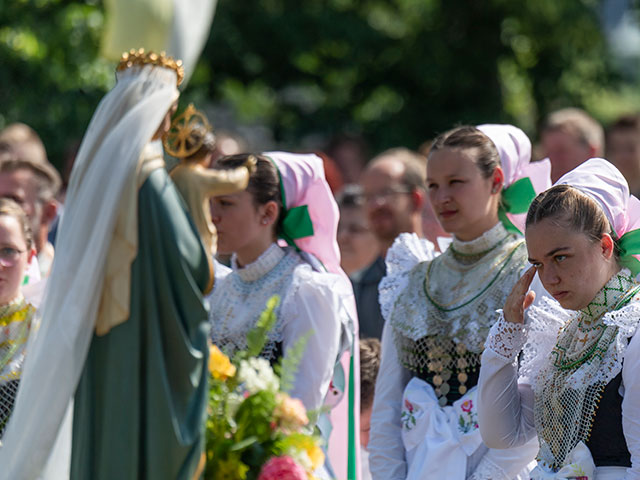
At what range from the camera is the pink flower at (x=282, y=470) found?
3107mm

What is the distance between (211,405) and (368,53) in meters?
8.72

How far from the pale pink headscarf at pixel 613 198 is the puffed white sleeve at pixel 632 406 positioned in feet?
1.27

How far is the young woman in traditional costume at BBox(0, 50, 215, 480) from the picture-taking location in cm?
313

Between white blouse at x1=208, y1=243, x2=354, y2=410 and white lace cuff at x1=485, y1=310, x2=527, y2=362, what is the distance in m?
0.78

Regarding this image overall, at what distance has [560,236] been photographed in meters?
3.71

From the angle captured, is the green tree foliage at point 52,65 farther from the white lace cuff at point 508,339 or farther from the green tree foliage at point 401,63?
the white lace cuff at point 508,339

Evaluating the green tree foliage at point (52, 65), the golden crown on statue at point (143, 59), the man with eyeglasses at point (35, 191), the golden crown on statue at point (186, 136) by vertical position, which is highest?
the green tree foliage at point (52, 65)

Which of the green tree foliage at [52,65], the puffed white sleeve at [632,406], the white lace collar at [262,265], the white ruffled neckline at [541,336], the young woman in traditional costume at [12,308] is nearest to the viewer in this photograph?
the puffed white sleeve at [632,406]

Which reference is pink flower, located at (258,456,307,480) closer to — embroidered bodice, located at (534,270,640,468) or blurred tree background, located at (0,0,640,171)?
embroidered bodice, located at (534,270,640,468)

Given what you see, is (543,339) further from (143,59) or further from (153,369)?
(143,59)

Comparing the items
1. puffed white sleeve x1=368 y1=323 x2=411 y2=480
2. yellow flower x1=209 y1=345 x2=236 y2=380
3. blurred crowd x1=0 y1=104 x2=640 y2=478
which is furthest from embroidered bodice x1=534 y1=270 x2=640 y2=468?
blurred crowd x1=0 y1=104 x2=640 y2=478

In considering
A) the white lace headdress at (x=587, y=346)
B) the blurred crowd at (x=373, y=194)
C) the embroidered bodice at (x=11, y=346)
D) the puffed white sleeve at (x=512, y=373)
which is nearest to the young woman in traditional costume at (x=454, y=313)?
the puffed white sleeve at (x=512, y=373)

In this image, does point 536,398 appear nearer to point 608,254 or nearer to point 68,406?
point 608,254

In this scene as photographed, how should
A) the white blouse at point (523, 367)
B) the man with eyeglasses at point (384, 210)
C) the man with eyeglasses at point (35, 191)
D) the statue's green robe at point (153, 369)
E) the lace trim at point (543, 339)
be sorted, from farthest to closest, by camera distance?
the man with eyeglasses at point (384, 210), the man with eyeglasses at point (35, 191), the lace trim at point (543, 339), the white blouse at point (523, 367), the statue's green robe at point (153, 369)
